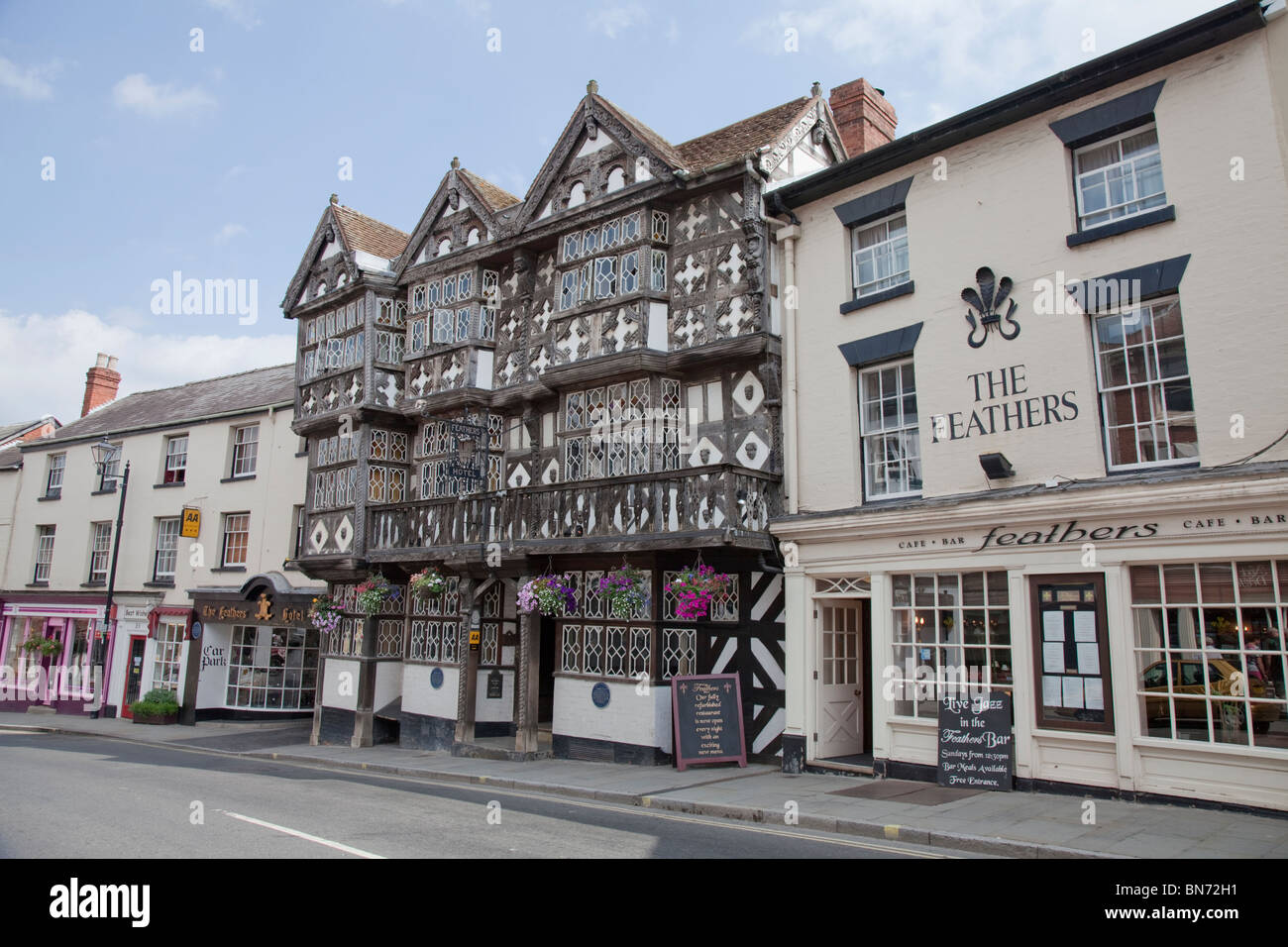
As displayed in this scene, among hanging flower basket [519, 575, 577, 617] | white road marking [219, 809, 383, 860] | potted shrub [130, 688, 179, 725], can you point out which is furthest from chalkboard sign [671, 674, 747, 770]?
potted shrub [130, 688, 179, 725]

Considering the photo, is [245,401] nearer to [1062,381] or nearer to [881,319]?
[881,319]

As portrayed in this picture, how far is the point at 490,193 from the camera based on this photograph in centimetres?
2034

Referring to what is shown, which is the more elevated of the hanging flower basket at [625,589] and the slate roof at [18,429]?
the slate roof at [18,429]

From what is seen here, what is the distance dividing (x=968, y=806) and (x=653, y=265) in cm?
1001

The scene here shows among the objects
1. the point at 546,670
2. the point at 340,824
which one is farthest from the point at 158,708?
the point at 340,824

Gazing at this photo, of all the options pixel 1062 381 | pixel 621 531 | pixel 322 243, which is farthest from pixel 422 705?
pixel 1062 381

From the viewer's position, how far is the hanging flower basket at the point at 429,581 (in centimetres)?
1762

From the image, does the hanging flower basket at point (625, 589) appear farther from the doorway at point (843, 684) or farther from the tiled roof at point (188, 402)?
the tiled roof at point (188, 402)

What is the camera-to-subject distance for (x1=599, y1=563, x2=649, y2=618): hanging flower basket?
14.3 metres

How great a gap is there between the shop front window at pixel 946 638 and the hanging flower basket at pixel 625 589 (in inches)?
160

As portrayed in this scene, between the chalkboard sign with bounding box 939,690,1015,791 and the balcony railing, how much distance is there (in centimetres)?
400

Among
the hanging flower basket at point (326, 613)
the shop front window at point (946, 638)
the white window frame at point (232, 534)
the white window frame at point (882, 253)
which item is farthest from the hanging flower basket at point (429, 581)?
the white window frame at point (882, 253)

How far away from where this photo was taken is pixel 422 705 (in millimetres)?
18625

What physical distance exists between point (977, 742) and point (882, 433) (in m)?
4.51
